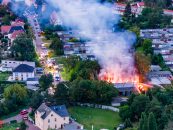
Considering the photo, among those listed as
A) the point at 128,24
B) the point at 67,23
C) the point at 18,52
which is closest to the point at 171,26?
the point at 128,24

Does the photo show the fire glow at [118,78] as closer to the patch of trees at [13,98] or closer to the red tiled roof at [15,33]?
the patch of trees at [13,98]

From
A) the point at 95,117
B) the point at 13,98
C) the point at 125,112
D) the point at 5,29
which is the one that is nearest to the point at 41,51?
the point at 5,29

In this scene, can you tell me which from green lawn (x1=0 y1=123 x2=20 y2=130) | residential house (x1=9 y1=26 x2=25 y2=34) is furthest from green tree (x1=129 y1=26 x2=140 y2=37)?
green lawn (x1=0 y1=123 x2=20 y2=130)

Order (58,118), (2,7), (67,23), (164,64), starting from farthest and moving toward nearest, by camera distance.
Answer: (2,7) → (67,23) → (164,64) → (58,118)

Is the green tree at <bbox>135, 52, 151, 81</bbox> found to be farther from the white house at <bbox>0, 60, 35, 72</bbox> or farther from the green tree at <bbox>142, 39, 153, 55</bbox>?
the white house at <bbox>0, 60, 35, 72</bbox>

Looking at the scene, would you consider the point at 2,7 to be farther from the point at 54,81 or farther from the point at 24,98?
the point at 24,98

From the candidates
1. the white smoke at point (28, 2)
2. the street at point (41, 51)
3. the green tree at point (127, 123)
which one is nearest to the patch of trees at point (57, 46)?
the street at point (41, 51)

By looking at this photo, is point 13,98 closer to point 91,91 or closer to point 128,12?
point 91,91
